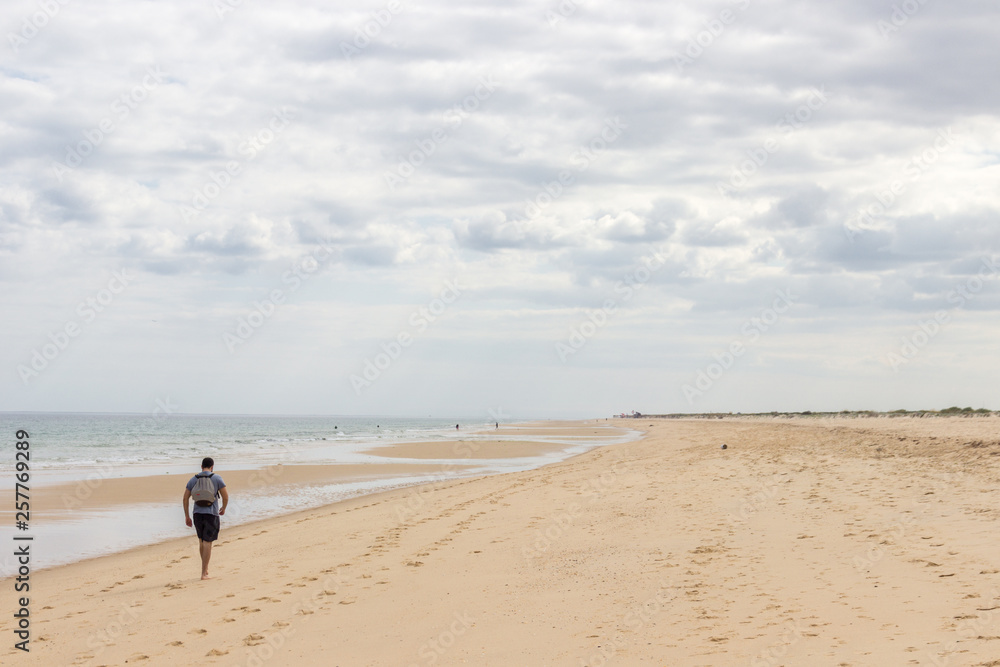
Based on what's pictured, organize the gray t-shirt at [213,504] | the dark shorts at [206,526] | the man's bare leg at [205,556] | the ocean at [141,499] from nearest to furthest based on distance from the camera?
the man's bare leg at [205,556]
the dark shorts at [206,526]
the gray t-shirt at [213,504]
the ocean at [141,499]

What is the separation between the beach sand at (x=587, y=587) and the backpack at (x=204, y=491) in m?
1.18

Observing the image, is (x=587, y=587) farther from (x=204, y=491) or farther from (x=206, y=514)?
(x=204, y=491)

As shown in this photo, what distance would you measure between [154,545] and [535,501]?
27.4 ft

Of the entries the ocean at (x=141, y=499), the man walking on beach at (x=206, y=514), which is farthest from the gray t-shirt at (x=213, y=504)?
the ocean at (x=141, y=499)

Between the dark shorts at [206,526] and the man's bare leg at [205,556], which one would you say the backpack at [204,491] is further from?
the man's bare leg at [205,556]

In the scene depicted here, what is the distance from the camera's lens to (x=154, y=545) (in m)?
15.0

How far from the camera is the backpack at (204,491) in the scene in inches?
443

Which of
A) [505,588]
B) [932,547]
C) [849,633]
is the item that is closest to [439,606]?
[505,588]

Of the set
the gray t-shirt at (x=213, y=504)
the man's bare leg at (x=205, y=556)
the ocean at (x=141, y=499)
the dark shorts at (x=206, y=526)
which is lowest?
the ocean at (x=141, y=499)

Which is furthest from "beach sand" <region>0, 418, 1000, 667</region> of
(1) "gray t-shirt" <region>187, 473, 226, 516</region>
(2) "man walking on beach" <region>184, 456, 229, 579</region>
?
(1) "gray t-shirt" <region>187, 473, 226, 516</region>

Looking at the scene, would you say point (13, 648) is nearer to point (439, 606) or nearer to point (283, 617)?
point (283, 617)

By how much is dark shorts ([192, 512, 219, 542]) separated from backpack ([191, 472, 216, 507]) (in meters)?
0.19

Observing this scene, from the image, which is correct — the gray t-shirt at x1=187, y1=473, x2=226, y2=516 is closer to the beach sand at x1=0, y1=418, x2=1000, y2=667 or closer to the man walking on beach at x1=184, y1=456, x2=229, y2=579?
the man walking on beach at x1=184, y1=456, x2=229, y2=579

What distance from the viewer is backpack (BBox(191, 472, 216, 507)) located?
36.9ft
